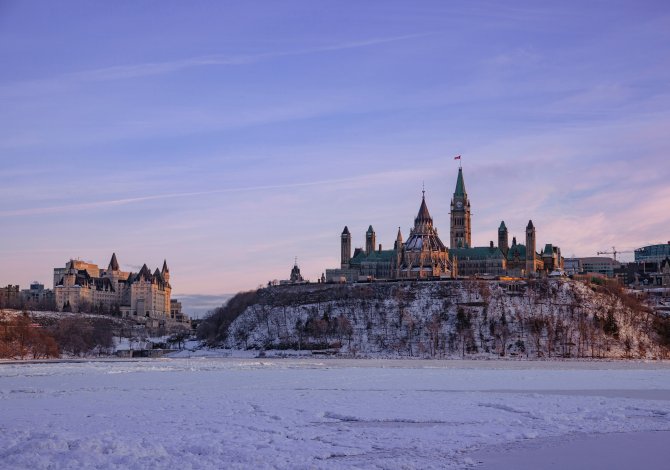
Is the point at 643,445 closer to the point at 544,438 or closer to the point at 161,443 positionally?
the point at 544,438

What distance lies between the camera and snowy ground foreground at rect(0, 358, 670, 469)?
3072 cm

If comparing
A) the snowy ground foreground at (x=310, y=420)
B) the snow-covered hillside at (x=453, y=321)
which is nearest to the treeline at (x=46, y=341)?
the snow-covered hillside at (x=453, y=321)

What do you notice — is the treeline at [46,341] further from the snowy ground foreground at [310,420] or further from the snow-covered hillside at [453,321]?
the snowy ground foreground at [310,420]

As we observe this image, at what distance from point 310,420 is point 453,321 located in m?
115

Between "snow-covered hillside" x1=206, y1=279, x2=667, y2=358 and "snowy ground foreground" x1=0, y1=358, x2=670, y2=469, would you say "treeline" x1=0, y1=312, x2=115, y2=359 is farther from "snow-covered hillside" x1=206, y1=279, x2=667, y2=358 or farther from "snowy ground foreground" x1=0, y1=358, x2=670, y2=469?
"snowy ground foreground" x1=0, y1=358, x2=670, y2=469

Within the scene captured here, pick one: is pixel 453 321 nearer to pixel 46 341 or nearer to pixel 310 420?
pixel 46 341

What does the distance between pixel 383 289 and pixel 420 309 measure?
15814 millimetres

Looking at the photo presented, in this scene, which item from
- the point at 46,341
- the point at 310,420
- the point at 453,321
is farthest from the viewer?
the point at 453,321

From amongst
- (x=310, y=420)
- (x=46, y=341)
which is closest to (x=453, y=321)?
(x=46, y=341)

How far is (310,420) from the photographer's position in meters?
39.8

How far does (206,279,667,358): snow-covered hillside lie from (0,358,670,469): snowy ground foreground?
74065 millimetres

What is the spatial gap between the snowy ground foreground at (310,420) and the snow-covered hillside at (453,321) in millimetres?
74065

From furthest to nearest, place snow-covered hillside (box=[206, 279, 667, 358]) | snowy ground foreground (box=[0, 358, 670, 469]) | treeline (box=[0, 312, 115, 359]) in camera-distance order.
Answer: snow-covered hillside (box=[206, 279, 667, 358]) < treeline (box=[0, 312, 115, 359]) < snowy ground foreground (box=[0, 358, 670, 469])

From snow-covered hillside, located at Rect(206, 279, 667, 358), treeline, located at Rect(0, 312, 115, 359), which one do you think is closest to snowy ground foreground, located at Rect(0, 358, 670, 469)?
treeline, located at Rect(0, 312, 115, 359)
